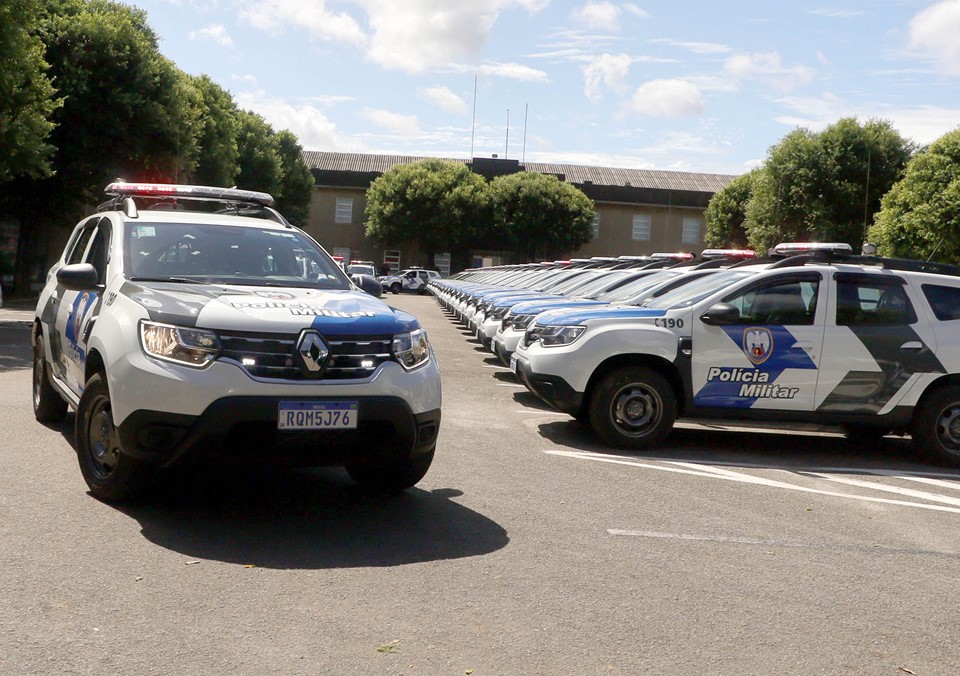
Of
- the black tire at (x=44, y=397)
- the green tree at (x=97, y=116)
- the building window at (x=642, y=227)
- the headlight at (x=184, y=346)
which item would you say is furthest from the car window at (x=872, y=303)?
the building window at (x=642, y=227)

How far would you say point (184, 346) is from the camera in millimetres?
5105

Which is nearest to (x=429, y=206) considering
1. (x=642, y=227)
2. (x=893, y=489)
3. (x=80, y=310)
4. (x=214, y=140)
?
(x=642, y=227)

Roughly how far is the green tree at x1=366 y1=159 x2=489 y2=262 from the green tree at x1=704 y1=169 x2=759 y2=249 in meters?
14.1

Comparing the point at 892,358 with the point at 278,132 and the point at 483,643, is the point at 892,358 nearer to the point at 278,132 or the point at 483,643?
the point at 483,643

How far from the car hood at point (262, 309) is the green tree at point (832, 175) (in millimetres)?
39413

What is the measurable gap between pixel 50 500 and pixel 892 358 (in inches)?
264

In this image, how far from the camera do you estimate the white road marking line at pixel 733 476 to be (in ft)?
23.2

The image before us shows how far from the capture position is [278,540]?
515 centimetres

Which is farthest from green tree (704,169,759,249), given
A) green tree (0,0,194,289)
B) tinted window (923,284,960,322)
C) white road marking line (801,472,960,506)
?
white road marking line (801,472,960,506)

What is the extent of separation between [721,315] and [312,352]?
14.6 feet

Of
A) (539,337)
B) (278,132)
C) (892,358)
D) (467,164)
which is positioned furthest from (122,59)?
(467,164)

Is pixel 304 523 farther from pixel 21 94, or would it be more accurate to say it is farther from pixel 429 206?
pixel 429 206

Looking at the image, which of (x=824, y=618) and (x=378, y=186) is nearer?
(x=824, y=618)

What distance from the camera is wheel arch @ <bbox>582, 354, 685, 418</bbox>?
341 inches
